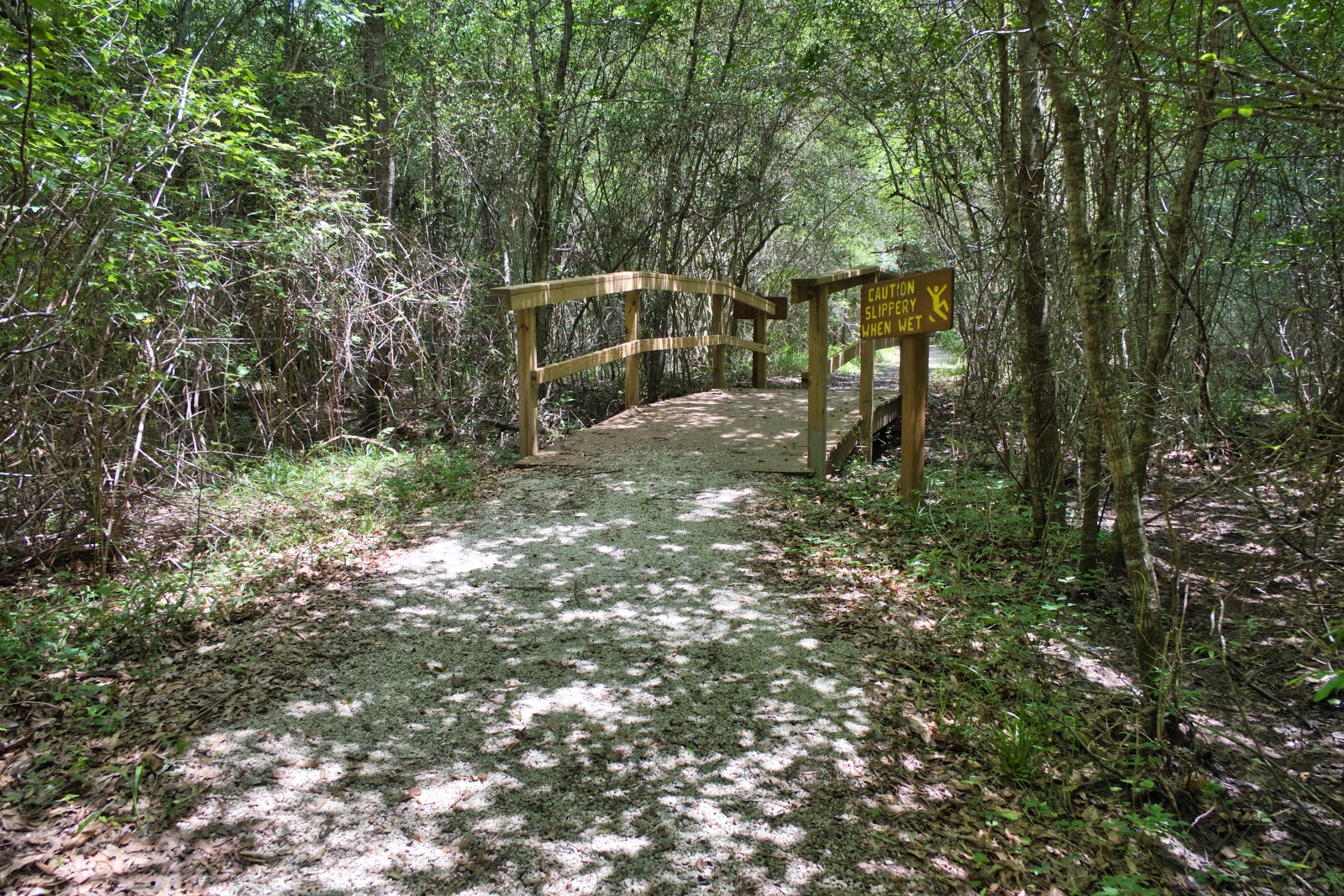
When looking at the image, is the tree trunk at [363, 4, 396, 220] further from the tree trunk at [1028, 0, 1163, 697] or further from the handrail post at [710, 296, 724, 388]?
the tree trunk at [1028, 0, 1163, 697]

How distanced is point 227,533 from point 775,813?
3778 millimetres

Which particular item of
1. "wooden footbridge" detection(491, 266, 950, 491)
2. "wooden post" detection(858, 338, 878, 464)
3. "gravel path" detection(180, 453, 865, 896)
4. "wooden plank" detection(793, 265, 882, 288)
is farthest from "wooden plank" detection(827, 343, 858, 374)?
"gravel path" detection(180, 453, 865, 896)

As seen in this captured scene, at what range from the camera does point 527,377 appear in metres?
6.15

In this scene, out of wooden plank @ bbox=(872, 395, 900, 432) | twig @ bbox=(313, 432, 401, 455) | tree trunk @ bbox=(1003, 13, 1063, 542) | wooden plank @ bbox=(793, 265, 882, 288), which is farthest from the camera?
wooden plank @ bbox=(872, 395, 900, 432)

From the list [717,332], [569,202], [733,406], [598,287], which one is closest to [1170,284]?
[598,287]

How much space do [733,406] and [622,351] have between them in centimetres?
170

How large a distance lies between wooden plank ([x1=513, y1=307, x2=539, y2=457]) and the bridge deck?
162 mm

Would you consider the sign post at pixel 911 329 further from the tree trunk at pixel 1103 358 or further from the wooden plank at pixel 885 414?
the wooden plank at pixel 885 414

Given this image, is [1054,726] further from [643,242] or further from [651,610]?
[643,242]

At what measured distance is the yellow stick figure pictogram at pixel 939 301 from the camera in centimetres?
500

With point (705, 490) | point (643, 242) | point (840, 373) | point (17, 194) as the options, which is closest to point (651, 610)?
point (705, 490)

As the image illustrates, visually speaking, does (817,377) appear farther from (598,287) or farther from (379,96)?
(379,96)

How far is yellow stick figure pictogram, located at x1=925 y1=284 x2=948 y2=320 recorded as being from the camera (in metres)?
5.00

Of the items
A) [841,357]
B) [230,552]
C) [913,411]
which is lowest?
[230,552]
